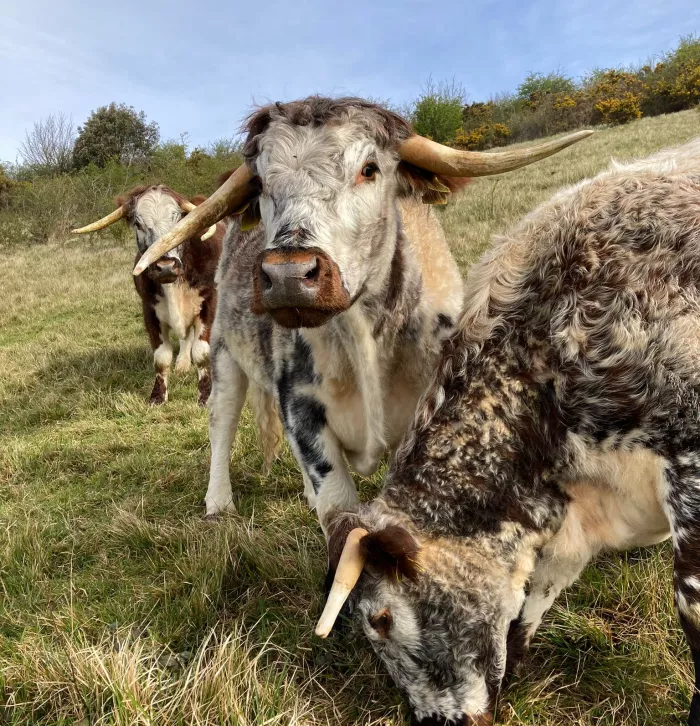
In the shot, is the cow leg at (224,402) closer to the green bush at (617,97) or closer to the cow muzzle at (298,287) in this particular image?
the cow muzzle at (298,287)

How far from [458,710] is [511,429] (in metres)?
0.98

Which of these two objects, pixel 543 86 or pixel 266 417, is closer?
pixel 266 417

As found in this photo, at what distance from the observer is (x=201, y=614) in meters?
2.88

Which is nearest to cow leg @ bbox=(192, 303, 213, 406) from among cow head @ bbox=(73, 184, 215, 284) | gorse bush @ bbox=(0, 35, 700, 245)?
cow head @ bbox=(73, 184, 215, 284)

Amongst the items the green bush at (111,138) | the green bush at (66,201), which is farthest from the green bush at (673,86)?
the green bush at (111,138)

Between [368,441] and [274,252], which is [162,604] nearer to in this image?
[368,441]

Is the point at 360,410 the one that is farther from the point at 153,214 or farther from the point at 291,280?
the point at 153,214

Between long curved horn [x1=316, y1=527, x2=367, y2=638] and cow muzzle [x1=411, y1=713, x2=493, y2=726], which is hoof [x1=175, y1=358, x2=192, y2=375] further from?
cow muzzle [x1=411, y1=713, x2=493, y2=726]

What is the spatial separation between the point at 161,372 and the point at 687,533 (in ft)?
A: 22.2

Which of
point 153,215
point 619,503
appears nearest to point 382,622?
point 619,503

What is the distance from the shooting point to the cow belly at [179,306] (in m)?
8.19

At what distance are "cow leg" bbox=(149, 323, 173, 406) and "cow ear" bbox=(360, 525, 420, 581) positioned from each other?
18.2 feet

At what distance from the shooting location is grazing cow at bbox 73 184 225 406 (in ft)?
26.9

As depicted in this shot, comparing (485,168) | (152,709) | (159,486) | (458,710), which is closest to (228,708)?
(152,709)
